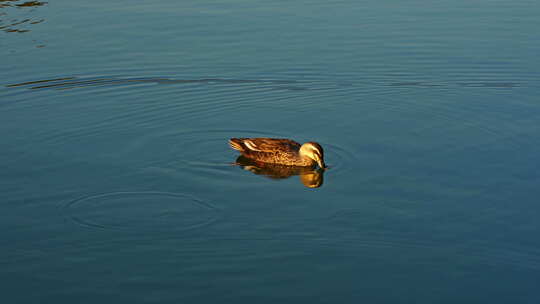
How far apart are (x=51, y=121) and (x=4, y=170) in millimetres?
3055

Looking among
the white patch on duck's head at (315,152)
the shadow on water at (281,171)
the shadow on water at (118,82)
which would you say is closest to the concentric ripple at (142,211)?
the shadow on water at (281,171)

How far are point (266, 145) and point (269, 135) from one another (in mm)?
1391

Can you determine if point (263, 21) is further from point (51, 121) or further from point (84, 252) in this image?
point (84, 252)

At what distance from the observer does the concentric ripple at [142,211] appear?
13422 mm

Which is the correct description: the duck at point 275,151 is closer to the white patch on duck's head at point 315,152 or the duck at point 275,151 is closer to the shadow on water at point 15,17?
the white patch on duck's head at point 315,152

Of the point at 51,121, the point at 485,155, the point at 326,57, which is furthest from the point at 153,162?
the point at 326,57

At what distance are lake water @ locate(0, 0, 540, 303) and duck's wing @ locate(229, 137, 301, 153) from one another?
44 centimetres

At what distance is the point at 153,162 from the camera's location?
16.2m

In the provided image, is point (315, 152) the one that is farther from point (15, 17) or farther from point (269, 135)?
point (15, 17)

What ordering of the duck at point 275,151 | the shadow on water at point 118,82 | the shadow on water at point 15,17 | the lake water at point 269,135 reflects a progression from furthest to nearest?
1. the shadow on water at point 15,17
2. the shadow on water at point 118,82
3. the duck at point 275,151
4. the lake water at point 269,135

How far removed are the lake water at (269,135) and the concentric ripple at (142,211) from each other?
0.04m

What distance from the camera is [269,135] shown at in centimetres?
1784

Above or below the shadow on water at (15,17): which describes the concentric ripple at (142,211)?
below

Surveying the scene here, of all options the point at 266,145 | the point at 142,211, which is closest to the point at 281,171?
the point at 266,145
